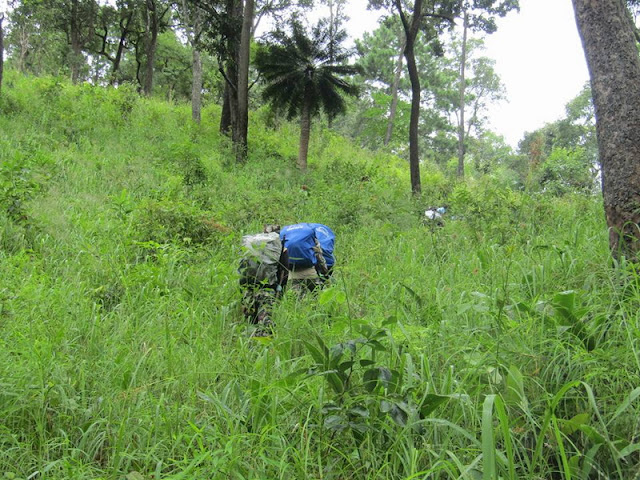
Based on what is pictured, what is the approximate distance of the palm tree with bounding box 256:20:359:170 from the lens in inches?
503

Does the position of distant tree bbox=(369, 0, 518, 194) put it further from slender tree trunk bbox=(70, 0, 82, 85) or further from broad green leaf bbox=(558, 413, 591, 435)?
slender tree trunk bbox=(70, 0, 82, 85)

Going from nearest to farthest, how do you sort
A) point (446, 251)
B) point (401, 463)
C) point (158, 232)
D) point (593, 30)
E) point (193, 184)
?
point (401, 463) → point (593, 30) → point (446, 251) → point (158, 232) → point (193, 184)

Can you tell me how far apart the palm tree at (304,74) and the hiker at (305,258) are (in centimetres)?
948

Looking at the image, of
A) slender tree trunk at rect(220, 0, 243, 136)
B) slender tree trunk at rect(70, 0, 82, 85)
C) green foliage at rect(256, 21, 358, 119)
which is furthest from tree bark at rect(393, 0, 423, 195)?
slender tree trunk at rect(70, 0, 82, 85)

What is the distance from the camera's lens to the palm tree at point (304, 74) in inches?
503

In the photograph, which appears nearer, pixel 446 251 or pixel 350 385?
pixel 350 385

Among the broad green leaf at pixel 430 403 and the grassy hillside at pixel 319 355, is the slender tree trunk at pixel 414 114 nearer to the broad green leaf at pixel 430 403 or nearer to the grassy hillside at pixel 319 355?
the grassy hillside at pixel 319 355

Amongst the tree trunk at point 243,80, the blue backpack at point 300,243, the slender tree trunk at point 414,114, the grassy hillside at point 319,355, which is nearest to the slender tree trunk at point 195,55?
the tree trunk at point 243,80

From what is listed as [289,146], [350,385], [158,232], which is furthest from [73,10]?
[350,385]

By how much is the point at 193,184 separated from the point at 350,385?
7.08m

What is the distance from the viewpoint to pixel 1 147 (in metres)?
6.80

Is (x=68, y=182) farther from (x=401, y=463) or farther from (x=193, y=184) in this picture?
(x=401, y=463)

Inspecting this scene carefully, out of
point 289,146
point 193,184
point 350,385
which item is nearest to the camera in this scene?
point 350,385

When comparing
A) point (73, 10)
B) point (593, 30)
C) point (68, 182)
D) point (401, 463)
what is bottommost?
point (401, 463)
